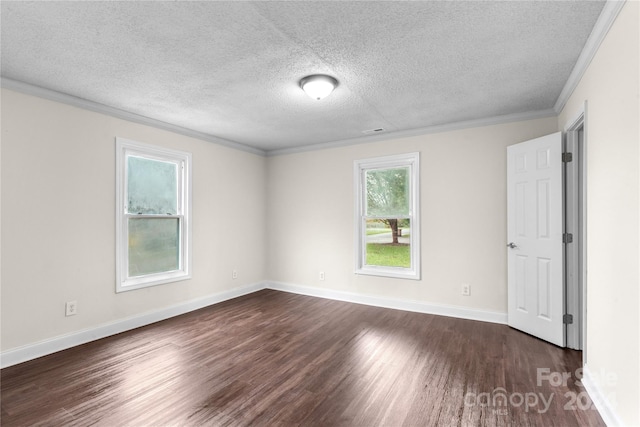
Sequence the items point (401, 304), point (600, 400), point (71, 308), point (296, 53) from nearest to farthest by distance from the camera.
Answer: point (600, 400) → point (296, 53) → point (71, 308) → point (401, 304)

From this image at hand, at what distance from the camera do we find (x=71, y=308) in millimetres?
3123

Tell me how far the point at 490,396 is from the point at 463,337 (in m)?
1.14

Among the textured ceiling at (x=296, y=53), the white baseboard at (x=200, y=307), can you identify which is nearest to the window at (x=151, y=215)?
the white baseboard at (x=200, y=307)

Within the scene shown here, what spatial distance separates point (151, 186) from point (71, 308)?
1.58 metres

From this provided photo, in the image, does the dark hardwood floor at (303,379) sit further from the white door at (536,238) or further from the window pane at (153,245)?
the window pane at (153,245)

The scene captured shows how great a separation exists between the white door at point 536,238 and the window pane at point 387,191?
1335 mm

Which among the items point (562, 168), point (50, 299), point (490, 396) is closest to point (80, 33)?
point (50, 299)

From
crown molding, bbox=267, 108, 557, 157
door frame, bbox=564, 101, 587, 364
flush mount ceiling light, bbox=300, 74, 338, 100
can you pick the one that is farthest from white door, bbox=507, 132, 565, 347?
flush mount ceiling light, bbox=300, 74, 338, 100

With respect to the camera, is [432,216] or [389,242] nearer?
[432,216]

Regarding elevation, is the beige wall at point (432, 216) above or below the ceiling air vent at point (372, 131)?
below

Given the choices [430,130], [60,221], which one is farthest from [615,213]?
[60,221]

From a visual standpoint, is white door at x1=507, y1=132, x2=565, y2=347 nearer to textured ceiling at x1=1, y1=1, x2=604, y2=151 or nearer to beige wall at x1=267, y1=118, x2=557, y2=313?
beige wall at x1=267, y1=118, x2=557, y2=313

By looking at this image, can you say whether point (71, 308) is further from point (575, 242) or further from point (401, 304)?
point (575, 242)

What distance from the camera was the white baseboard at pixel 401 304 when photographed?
12.6 ft
